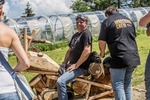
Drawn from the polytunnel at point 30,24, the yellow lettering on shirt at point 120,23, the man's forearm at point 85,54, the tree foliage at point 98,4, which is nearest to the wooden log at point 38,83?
the man's forearm at point 85,54

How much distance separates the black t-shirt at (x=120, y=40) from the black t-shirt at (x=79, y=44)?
46 centimetres

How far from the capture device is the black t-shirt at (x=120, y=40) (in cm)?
500

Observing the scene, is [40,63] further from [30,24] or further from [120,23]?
[30,24]

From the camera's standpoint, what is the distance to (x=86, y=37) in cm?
550

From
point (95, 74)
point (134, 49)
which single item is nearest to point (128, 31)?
point (134, 49)

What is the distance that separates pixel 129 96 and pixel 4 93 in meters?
2.83

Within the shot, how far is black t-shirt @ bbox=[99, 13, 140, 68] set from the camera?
197 inches

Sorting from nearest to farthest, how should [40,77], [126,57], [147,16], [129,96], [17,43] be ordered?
[17,43]
[147,16]
[126,57]
[129,96]
[40,77]

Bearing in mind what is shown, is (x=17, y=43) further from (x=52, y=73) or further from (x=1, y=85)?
(x=52, y=73)

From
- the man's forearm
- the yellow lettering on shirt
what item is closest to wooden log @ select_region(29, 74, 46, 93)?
the man's forearm

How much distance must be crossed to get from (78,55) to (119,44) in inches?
35.1

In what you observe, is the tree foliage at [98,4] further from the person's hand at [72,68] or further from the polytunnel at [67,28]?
the person's hand at [72,68]

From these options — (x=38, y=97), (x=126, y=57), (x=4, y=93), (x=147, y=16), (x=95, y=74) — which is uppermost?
(x=147, y=16)

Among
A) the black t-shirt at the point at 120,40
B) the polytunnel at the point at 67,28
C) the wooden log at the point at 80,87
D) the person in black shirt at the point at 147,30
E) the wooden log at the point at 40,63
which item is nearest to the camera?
the person in black shirt at the point at 147,30
